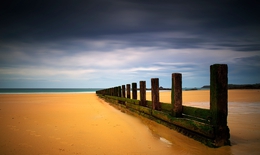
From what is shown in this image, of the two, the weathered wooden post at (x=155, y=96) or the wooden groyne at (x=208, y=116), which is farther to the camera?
the weathered wooden post at (x=155, y=96)

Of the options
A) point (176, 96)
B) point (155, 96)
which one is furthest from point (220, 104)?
point (155, 96)

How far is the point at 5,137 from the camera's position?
15.6 feet

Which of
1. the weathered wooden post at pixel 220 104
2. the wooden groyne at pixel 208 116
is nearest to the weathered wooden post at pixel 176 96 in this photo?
the wooden groyne at pixel 208 116

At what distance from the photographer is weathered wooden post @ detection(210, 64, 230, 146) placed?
3.54 m

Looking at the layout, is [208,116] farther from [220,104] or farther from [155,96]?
[155,96]

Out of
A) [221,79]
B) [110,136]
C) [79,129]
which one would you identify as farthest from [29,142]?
[221,79]

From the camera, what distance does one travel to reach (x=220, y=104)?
356cm

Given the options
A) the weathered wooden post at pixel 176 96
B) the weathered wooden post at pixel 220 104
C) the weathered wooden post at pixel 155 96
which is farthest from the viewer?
the weathered wooden post at pixel 155 96

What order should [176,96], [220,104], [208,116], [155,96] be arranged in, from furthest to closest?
[155,96] → [176,96] → [208,116] → [220,104]

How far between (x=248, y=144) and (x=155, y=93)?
3168mm

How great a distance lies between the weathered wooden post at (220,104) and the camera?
354 centimetres

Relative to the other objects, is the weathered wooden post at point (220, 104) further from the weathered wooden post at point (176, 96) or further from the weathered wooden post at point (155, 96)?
the weathered wooden post at point (155, 96)

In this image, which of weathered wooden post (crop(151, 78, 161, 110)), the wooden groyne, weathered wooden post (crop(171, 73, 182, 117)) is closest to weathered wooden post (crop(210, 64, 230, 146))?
the wooden groyne

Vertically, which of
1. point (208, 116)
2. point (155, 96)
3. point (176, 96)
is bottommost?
point (208, 116)
